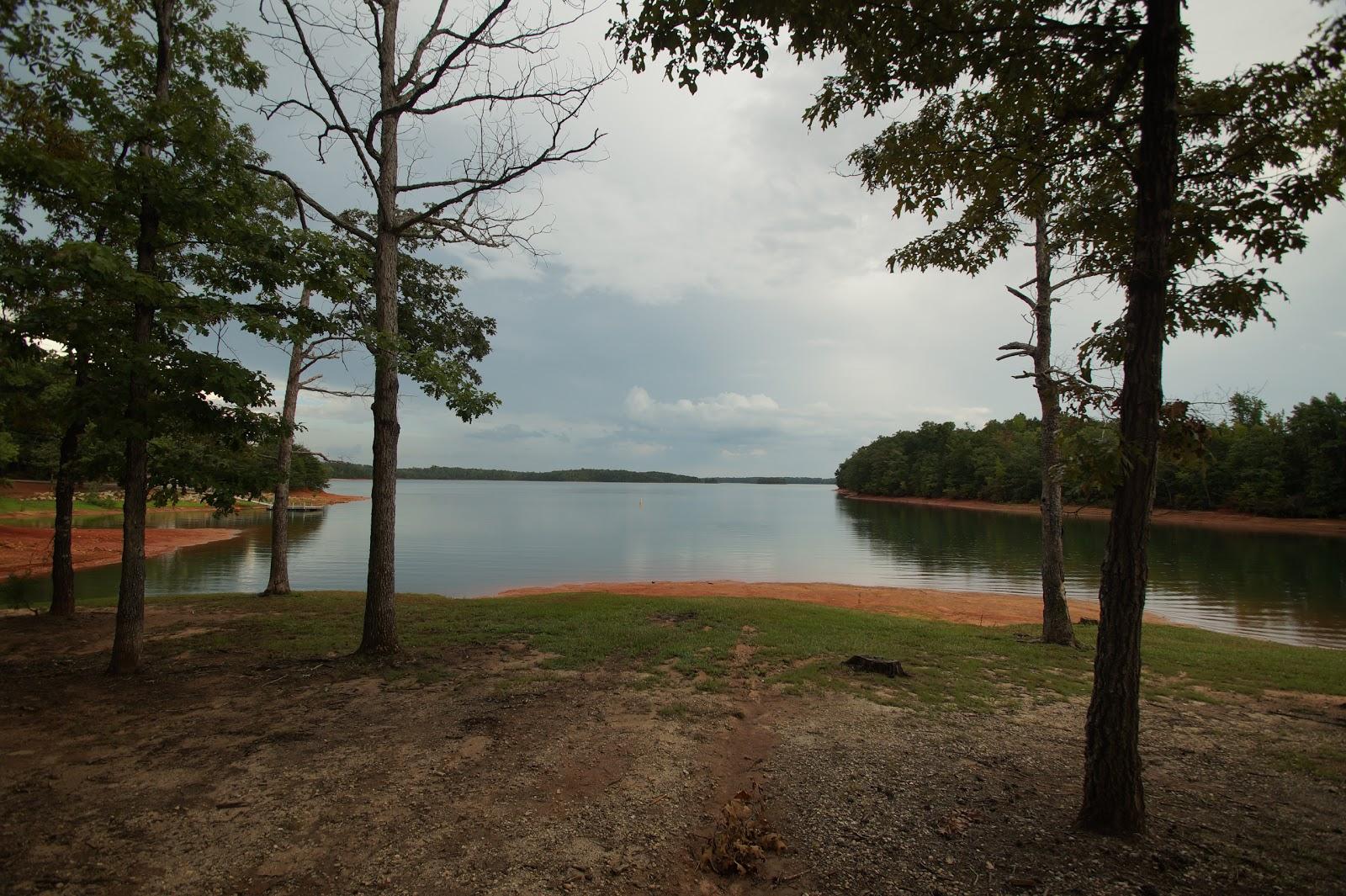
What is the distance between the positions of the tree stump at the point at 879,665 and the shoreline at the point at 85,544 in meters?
24.8

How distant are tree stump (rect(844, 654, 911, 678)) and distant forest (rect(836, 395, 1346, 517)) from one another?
10.1ft

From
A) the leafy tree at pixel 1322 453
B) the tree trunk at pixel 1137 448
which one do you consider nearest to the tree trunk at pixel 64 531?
the tree trunk at pixel 1137 448

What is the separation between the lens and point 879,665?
766cm

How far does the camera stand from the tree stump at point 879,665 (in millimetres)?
7582

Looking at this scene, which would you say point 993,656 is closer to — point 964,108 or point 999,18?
point 964,108

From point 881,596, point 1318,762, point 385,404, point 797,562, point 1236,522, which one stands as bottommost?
point 797,562

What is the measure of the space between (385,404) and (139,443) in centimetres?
253

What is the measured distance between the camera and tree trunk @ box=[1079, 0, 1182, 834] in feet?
11.5

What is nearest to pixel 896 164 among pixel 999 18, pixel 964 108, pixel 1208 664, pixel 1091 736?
pixel 964 108

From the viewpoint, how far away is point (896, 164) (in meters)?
5.05

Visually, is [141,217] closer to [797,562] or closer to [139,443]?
[139,443]

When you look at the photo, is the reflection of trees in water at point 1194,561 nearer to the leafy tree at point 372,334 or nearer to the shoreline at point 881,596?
the shoreline at point 881,596

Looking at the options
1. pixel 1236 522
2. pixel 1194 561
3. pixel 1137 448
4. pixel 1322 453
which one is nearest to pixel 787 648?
pixel 1137 448

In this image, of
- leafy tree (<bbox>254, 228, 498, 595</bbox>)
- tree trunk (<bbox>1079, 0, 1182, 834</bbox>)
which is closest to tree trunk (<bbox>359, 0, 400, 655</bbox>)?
leafy tree (<bbox>254, 228, 498, 595</bbox>)
